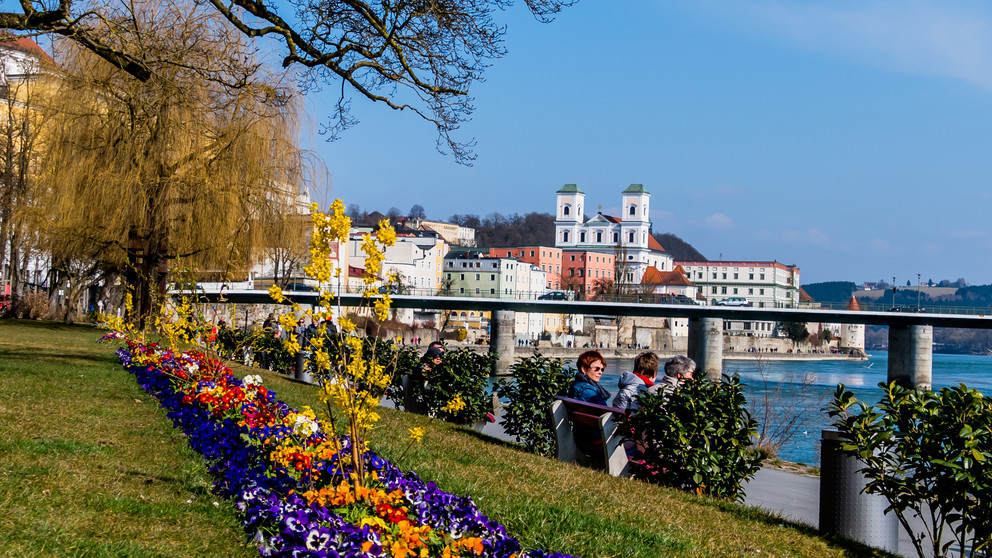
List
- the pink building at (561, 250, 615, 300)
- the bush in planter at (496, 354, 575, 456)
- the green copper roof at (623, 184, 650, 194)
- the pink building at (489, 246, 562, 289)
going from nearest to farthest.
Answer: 1. the bush in planter at (496, 354, 575, 456)
2. the pink building at (489, 246, 562, 289)
3. the pink building at (561, 250, 615, 300)
4. the green copper roof at (623, 184, 650, 194)

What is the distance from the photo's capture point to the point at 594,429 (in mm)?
8875

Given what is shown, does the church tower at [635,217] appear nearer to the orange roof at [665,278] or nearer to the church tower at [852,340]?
the orange roof at [665,278]

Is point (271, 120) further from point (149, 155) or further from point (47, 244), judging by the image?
point (47, 244)

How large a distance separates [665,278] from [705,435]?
164518mm

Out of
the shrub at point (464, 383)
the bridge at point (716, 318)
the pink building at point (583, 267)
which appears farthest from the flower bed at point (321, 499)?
the pink building at point (583, 267)

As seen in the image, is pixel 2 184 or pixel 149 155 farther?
pixel 2 184

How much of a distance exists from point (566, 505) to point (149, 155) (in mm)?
17770

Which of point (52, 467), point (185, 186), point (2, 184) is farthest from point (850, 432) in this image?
point (2, 184)

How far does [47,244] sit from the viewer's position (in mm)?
26828

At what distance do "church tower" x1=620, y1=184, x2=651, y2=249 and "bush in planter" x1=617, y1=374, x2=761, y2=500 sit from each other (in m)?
179

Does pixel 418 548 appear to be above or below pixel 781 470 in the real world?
above

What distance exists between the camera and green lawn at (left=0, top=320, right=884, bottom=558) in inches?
181

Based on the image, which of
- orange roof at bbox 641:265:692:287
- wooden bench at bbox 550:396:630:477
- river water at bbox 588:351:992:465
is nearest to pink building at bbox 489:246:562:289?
orange roof at bbox 641:265:692:287

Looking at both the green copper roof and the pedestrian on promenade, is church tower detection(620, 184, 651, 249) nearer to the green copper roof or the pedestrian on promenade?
the green copper roof
